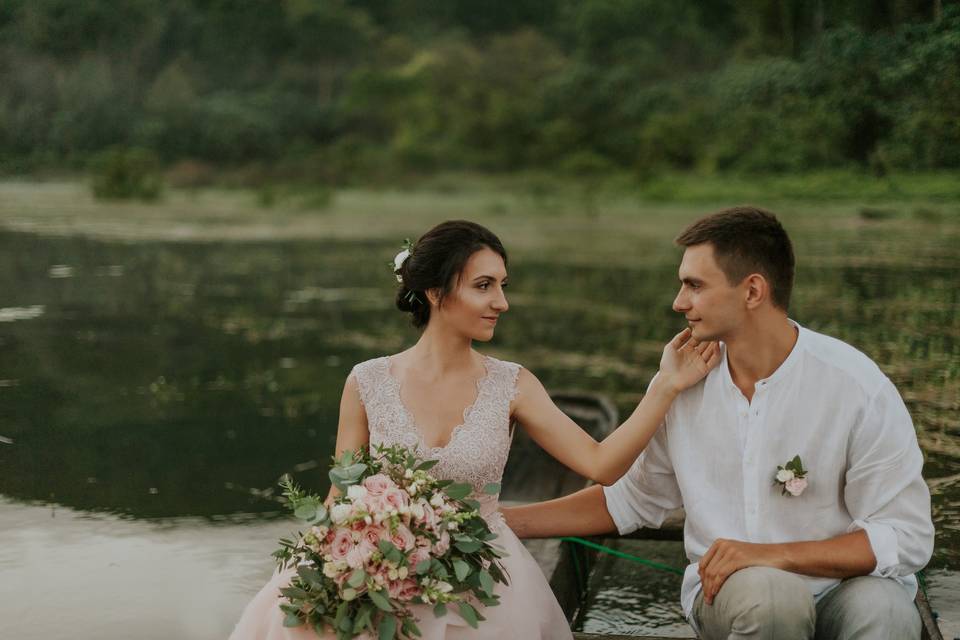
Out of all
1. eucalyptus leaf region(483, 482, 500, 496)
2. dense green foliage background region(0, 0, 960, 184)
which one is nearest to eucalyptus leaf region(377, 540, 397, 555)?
eucalyptus leaf region(483, 482, 500, 496)

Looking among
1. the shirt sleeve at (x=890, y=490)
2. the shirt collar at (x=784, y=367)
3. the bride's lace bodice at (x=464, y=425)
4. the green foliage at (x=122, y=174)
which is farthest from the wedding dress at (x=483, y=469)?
the green foliage at (x=122, y=174)

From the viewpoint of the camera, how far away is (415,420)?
3.03 metres

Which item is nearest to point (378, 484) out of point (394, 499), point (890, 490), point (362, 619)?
point (394, 499)

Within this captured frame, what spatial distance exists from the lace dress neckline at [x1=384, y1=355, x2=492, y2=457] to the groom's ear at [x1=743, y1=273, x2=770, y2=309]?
703mm

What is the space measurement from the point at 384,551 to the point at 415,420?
63cm

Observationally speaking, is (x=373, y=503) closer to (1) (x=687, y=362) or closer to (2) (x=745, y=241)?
(1) (x=687, y=362)

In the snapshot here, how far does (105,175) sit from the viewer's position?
18.5 metres

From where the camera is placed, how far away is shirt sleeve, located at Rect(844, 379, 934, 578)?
8.72ft

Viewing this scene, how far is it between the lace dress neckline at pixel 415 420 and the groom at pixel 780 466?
483 millimetres

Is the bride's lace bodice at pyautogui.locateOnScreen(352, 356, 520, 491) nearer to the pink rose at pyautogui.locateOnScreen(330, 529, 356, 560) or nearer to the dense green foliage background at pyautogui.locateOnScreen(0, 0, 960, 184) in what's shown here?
the pink rose at pyautogui.locateOnScreen(330, 529, 356, 560)

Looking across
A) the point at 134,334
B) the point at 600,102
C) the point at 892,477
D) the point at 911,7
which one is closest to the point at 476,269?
the point at 892,477

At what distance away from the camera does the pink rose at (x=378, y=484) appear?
A: 2.51 meters

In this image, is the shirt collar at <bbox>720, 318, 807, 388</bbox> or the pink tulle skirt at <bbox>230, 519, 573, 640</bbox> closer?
the pink tulle skirt at <bbox>230, 519, 573, 640</bbox>

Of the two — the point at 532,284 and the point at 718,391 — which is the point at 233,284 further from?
the point at 718,391
